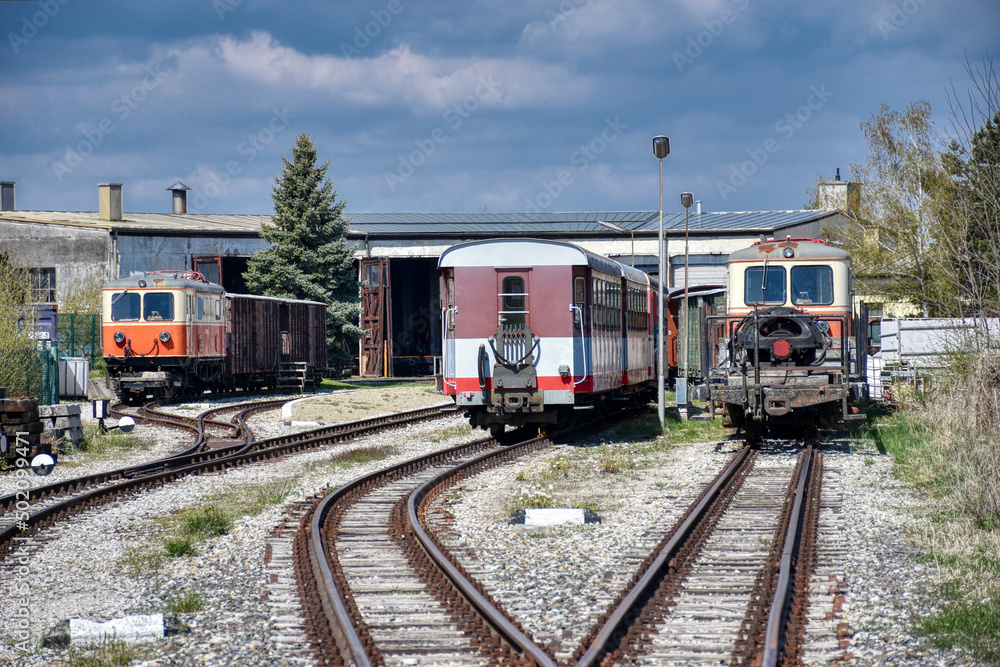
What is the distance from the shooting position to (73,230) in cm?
4322

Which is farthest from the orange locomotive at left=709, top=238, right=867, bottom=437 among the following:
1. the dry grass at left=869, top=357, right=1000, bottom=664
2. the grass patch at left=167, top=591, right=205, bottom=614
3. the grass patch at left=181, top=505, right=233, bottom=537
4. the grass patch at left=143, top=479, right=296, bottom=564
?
the grass patch at left=167, top=591, right=205, bottom=614

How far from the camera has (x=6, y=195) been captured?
54625 mm

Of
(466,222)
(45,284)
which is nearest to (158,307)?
(45,284)

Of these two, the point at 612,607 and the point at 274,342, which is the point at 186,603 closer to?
the point at 612,607

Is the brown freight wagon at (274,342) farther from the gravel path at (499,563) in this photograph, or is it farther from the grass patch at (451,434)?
the gravel path at (499,563)

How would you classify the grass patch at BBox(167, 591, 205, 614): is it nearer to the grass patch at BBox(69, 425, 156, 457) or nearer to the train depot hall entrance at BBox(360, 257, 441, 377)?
the grass patch at BBox(69, 425, 156, 457)

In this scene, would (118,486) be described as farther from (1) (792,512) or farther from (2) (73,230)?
(2) (73,230)

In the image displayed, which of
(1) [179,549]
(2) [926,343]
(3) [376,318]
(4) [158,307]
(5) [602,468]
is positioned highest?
(3) [376,318]

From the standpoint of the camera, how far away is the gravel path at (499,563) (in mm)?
6270

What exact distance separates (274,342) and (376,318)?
1349 centimetres

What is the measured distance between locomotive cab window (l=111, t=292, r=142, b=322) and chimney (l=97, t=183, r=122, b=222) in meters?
23.7

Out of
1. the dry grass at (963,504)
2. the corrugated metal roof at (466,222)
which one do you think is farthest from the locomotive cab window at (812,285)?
the corrugated metal roof at (466,222)

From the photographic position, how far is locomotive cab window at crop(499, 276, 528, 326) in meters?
16.5

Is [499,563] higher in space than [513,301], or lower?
lower
